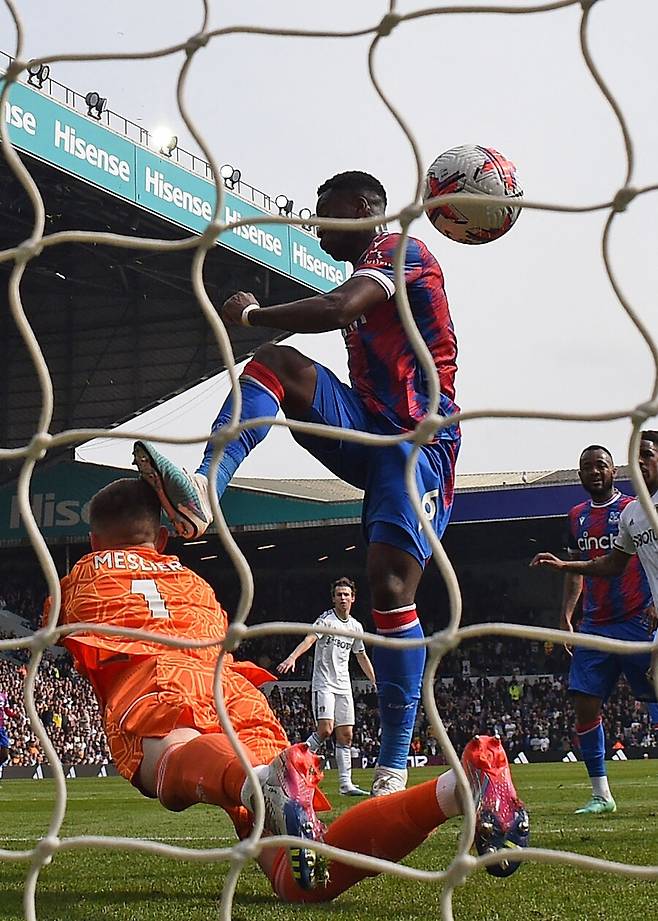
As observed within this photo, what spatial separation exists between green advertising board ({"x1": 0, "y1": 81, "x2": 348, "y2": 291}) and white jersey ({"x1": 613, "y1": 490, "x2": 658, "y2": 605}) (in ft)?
41.0

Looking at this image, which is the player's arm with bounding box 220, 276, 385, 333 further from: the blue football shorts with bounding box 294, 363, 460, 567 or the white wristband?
the blue football shorts with bounding box 294, 363, 460, 567

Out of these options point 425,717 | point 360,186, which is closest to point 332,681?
point 360,186

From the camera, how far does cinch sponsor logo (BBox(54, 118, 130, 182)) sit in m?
18.8

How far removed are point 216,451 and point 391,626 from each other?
1.31 metres

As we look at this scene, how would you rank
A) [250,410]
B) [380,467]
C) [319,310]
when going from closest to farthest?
1. [319,310]
2. [250,410]
3. [380,467]

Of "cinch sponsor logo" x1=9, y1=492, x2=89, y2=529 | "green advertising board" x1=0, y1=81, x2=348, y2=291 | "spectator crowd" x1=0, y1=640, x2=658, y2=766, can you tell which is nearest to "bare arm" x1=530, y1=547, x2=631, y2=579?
"green advertising board" x1=0, y1=81, x2=348, y2=291

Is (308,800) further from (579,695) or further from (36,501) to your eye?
(36,501)

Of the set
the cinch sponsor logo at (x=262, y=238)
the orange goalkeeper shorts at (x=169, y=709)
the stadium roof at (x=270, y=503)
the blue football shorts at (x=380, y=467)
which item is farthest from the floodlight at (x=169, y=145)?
the orange goalkeeper shorts at (x=169, y=709)

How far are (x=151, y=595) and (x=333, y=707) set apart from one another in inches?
302

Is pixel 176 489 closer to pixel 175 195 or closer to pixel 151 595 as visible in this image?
pixel 151 595

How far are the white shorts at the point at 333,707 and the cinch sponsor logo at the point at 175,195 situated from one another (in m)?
11.9

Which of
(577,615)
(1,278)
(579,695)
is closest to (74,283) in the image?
(1,278)

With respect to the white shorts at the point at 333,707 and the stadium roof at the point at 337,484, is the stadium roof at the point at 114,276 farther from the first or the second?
the white shorts at the point at 333,707

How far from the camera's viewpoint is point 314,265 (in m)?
24.5
